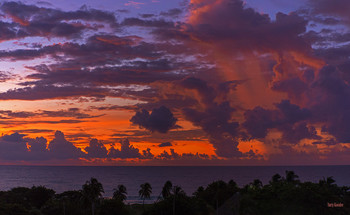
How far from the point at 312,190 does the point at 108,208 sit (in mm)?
50985

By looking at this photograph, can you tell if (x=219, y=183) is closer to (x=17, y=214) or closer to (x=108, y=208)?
(x=108, y=208)

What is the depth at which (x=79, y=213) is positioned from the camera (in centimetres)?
9700

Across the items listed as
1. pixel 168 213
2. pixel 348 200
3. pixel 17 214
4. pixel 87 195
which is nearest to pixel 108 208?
pixel 87 195

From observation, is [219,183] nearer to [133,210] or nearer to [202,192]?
[202,192]

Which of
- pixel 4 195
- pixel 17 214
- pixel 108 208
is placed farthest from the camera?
pixel 4 195

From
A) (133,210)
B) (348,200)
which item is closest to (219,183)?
(133,210)

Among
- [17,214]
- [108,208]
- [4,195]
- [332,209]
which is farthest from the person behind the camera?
[4,195]

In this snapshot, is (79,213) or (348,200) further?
(348,200)

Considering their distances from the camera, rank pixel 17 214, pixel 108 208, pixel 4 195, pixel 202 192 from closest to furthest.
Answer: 1. pixel 17 214
2. pixel 108 208
3. pixel 4 195
4. pixel 202 192

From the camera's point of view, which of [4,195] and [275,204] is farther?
[4,195]

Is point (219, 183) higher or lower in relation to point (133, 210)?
higher

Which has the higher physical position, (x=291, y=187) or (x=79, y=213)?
(x=291, y=187)

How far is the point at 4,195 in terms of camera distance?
114 meters

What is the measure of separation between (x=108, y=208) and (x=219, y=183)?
135ft
